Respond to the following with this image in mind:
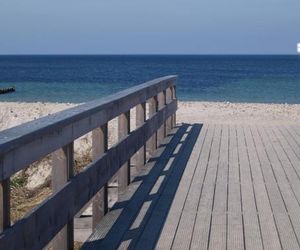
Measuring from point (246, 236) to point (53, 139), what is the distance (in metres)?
1.83

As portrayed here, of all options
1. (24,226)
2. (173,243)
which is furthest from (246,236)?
(24,226)

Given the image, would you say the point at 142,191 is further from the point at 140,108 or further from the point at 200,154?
the point at 200,154

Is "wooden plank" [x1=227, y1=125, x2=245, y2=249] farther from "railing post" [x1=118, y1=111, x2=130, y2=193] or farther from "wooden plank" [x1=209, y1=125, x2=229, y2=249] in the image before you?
"railing post" [x1=118, y1=111, x2=130, y2=193]

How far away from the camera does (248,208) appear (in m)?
5.85

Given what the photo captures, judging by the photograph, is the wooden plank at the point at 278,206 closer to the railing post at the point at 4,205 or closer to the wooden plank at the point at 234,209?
the wooden plank at the point at 234,209

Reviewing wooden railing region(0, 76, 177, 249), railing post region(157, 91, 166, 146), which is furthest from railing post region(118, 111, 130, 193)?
railing post region(157, 91, 166, 146)

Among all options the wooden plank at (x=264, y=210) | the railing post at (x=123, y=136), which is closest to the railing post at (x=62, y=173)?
the wooden plank at (x=264, y=210)

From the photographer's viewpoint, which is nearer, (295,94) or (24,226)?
(24,226)

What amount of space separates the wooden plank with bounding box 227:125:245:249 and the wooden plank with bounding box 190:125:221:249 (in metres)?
0.16

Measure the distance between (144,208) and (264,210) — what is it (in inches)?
40.5

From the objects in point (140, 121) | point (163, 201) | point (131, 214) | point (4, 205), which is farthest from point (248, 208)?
point (4, 205)

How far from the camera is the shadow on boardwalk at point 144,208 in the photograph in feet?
15.7

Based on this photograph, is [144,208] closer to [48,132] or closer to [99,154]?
[99,154]

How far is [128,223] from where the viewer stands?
17.2 feet
